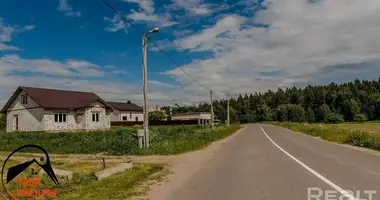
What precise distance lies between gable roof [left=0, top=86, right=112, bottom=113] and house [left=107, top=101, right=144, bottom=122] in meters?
19.3

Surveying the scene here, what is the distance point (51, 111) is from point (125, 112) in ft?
96.1

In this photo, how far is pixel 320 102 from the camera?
11862cm

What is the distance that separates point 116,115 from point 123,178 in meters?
59.1

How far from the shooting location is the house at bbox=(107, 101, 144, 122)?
66.5 meters

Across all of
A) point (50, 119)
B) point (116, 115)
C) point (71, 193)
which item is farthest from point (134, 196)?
point (116, 115)

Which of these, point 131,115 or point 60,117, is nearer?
point 60,117

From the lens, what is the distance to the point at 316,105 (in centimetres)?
11938

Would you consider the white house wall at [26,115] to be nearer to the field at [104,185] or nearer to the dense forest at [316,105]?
the field at [104,185]

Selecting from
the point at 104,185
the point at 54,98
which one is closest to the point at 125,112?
the point at 54,98

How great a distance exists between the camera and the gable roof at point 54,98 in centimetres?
4006

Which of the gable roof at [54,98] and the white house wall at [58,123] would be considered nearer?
the white house wall at [58,123]

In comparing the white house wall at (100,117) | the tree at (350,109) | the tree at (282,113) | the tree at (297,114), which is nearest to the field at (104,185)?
the white house wall at (100,117)

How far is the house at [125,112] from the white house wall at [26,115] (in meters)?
23.6

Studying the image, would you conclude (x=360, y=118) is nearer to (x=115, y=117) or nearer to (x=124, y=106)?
(x=124, y=106)
